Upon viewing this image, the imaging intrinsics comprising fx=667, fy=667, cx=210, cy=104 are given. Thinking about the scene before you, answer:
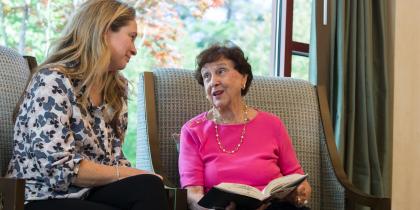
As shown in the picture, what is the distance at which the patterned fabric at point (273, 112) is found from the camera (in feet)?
8.52

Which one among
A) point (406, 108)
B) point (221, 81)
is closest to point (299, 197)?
point (221, 81)

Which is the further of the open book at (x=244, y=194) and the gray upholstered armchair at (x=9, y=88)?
the gray upholstered armchair at (x=9, y=88)

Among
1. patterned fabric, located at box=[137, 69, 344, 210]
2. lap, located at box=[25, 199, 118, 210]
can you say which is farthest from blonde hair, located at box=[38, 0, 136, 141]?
patterned fabric, located at box=[137, 69, 344, 210]

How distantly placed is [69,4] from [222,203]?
1540 millimetres

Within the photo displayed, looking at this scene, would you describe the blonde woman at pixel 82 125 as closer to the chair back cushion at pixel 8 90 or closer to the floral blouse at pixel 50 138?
the floral blouse at pixel 50 138

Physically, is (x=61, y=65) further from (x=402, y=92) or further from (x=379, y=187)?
(x=402, y=92)

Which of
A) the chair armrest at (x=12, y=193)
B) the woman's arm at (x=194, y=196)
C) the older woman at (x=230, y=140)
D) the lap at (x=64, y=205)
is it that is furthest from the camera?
the older woman at (x=230, y=140)

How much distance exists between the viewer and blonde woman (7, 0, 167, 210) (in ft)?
6.02

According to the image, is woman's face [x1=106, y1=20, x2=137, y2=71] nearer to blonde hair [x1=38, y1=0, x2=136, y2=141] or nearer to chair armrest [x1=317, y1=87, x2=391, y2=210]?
blonde hair [x1=38, y1=0, x2=136, y2=141]

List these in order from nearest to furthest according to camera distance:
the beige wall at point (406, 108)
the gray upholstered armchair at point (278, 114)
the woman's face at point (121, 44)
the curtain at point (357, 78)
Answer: the woman's face at point (121, 44) < the gray upholstered armchair at point (278, 114) < the curtain at point (357, 78) < the beige wall at point (406, 108)

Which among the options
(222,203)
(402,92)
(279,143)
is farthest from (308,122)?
(402,92)

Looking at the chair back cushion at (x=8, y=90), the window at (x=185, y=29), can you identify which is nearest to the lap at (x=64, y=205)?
the chair back cushion at (x=8, y=90)

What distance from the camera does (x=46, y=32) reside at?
3.14m

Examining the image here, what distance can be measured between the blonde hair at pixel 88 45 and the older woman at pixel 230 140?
0.47 metres
